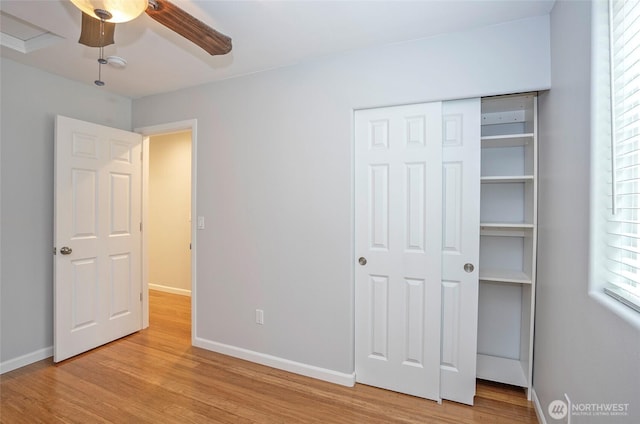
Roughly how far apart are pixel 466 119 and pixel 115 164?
319cm

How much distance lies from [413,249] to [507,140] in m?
1.03

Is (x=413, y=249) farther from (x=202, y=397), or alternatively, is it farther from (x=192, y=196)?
(x=192, y=196)

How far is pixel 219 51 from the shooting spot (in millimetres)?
1690

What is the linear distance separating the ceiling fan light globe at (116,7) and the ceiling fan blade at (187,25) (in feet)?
0.27

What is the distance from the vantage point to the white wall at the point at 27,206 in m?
2.47

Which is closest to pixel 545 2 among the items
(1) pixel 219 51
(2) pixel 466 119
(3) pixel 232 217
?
(2) pixel 466 119

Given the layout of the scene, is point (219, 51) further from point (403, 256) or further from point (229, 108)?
point (403, 256)

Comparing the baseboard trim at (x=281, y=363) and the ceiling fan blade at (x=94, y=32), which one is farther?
the baseboard trim at (x=281, y=363)

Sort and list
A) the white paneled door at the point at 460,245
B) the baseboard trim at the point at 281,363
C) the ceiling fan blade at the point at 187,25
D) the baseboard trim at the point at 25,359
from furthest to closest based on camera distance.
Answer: the baseboard trim at the point at 25,359, the baseboard trim at the point at 281,363, the white paneled door at the point at 460,245, the ceiling fan blade at the point at 187,25

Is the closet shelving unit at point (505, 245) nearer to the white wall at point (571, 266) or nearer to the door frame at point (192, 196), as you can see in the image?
the white wall at point (571, 266)

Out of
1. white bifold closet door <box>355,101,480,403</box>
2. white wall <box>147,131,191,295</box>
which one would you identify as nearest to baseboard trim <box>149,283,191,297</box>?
white wall <box>147,131,191,295</box>

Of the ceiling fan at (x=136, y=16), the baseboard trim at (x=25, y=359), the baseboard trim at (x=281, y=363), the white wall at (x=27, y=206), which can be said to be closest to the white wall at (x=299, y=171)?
the baseboard trim at (x=281, y=363)

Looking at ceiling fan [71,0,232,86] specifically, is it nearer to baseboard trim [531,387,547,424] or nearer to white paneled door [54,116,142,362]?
white paneled door [54,116,142,362]

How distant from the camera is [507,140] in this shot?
219 centimetres
